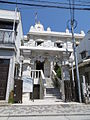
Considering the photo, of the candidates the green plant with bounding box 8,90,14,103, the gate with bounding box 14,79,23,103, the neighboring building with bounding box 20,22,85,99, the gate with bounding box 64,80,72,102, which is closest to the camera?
the green plant with bounding box 8,90,14,103

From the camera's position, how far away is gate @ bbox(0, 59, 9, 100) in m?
8.94

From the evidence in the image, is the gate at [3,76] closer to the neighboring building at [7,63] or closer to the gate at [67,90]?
the neighboring building at [7,63]

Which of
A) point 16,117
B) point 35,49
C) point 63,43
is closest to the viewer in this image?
point 16,117

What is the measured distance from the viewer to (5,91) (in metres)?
8.98

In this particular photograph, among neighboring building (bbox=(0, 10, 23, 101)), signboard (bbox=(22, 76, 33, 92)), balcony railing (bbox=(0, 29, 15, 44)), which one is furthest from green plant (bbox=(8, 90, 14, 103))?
balcony railing (bbox=(0, 29, 15, 44))

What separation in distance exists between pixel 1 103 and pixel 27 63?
11.3 ft

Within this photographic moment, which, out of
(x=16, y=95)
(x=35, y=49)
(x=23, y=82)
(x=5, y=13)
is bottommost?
(x=16, y=95)

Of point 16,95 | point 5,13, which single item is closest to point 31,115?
point 16,95

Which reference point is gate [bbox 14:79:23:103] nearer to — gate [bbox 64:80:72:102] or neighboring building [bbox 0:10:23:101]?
neighboring building [bbox 0:10:23:101]

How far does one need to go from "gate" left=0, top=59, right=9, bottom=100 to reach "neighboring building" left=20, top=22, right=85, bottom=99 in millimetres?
1357

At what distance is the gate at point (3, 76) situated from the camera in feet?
29.3

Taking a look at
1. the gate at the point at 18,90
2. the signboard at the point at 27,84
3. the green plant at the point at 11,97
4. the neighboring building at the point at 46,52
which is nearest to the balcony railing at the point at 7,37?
the neighboring building at the point at 46,52

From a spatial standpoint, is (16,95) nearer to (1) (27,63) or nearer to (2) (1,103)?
(2) (1,103)

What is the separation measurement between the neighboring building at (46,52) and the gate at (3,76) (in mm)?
1357
